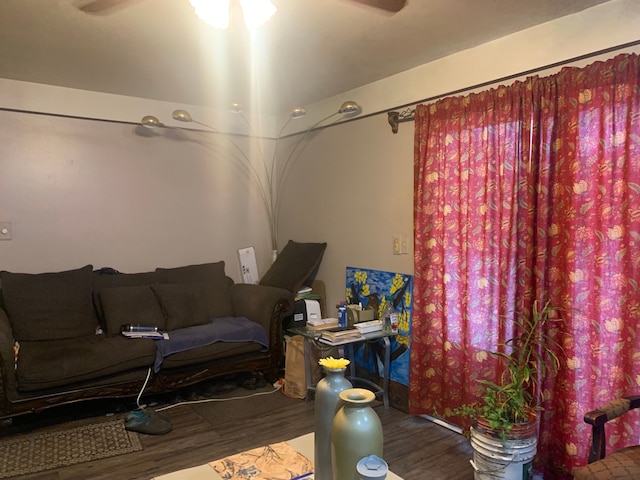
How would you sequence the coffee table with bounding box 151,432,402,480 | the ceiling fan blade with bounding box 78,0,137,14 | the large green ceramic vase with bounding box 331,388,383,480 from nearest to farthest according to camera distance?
the large green ceramic vase with bounding box 331,388,383,480
the coffee table with bounding box 151,432,402,480
the ceiling fan blade with bounding box 78,0,137,14

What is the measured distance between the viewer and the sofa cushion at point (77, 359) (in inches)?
110

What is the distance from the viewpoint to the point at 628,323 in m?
2.11

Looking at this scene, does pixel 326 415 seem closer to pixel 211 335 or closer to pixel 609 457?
pixel 609 457

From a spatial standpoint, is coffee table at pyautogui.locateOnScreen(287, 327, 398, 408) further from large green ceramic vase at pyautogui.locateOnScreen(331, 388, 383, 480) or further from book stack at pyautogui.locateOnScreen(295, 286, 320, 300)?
large green ceramic vase at pyautogui.locateOnScreen(331, 388, 383, 480)

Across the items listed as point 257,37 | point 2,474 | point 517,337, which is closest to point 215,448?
point 2,474

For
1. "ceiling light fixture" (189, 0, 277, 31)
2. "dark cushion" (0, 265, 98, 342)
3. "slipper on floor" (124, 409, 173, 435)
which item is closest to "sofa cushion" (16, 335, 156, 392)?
"dark cushion" (0, 265, 98, 342)

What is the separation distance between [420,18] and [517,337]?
1.78 meters

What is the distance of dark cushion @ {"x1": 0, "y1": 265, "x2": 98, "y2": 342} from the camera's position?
321cm

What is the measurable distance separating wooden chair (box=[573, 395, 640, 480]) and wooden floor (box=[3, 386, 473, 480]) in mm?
787

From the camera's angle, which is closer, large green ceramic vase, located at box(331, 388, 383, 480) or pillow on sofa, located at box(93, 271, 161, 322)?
large green ceramic vase, located at box(331, 388, 383, 480)

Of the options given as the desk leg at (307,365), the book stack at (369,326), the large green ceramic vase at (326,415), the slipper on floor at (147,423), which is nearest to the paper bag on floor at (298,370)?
the desk leg at (307,365)

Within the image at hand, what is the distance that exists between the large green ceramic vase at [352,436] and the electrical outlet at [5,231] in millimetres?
3255

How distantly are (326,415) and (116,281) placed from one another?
2799 mm

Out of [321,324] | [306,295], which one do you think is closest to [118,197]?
[306,295]
